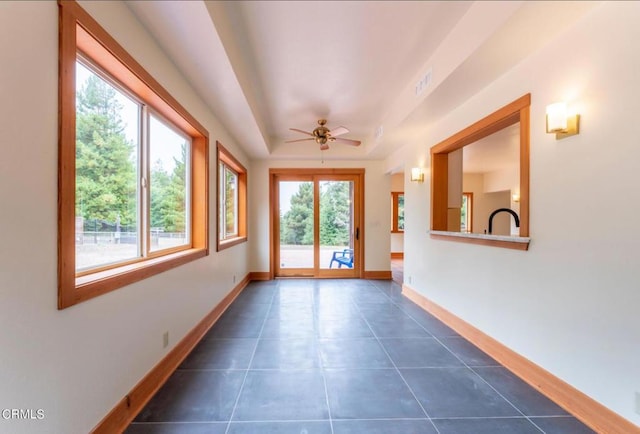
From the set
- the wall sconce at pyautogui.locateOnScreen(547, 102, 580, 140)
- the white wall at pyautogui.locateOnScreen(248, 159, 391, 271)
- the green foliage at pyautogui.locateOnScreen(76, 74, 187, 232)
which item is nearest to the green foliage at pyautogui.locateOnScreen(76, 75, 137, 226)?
the green foliage at pyautogui.locateOnScreen(76, 74, 187, 232)

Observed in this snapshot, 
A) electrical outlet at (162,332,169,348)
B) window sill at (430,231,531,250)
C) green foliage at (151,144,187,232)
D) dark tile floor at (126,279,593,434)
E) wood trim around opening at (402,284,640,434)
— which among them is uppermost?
green foliage at (151,144,187,232)

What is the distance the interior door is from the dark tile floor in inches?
103

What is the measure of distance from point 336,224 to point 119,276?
4675 millimetres

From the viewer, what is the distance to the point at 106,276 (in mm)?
1590

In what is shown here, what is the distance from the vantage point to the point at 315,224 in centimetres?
600

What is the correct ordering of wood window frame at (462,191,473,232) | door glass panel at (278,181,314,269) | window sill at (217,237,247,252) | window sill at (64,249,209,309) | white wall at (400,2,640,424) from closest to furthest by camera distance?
window sill at (64,249,209,309) < white wall at (400,2,640,424) < window sill at (217,237,247,252) < door glass panel at (278,181,314,269) < wood window frame at (462,191,473,232)

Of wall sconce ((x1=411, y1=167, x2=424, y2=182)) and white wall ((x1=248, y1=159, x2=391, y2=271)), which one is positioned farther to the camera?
white wall ((x1=248, y1=159, x2=391, y2=271))

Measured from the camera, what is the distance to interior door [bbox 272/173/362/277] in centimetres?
601

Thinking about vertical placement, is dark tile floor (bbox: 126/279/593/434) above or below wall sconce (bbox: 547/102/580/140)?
below

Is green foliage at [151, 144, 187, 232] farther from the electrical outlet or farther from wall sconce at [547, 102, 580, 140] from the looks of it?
wall sconce at [547, 102, 580, 140]

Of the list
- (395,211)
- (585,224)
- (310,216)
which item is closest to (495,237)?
(585,224)

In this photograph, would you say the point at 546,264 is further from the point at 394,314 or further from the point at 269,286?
the point at 269,286

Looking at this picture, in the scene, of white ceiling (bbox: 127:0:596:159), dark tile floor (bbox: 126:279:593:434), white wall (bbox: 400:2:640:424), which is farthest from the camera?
white ceiling (bbox: 127:0:596:159)

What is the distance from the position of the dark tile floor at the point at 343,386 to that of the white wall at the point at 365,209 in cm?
256
